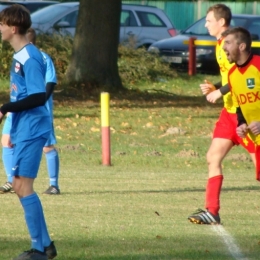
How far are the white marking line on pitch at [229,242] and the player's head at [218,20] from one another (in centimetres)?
183

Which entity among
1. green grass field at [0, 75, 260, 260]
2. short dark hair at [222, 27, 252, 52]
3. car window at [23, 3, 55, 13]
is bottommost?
green grass field at [0, 75, 260, 260]

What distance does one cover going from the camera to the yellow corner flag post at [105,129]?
537 inches

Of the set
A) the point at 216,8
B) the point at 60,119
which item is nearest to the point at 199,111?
the point at 60,119

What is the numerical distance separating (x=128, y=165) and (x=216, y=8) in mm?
5667

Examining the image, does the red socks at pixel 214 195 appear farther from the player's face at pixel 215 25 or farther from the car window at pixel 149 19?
the car window at pixel 149 19

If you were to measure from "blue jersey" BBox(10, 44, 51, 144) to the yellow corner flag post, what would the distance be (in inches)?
272

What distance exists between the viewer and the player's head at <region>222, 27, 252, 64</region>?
7973 mm

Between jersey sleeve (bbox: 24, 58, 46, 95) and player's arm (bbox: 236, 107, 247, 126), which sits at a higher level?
jersey sleeve (bbox: 24, 58, 46, 95)

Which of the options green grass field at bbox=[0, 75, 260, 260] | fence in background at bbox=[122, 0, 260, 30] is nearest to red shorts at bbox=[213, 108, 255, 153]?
green grass field at bbox=[0, 75, 260, 260]

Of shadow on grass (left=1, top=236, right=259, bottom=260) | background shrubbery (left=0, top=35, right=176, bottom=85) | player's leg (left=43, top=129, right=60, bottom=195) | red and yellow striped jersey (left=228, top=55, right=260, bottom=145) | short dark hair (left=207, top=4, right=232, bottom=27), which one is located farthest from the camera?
background shrubbery (left=0, top=35, right=176, bottom=85)

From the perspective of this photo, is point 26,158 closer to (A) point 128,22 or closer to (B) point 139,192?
(B) point 139,192

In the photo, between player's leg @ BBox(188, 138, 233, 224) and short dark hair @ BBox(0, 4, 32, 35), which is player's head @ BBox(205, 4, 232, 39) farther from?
short dark hair @ BBox(0, 4, 32, 35)

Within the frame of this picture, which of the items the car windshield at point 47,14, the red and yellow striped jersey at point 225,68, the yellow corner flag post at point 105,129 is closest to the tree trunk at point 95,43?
the car windshield at point 47,14

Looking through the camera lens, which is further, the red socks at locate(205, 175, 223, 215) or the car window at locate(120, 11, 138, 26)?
the car window at locate(120, 11, 138, 26)
